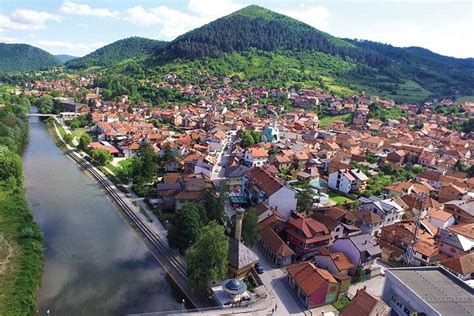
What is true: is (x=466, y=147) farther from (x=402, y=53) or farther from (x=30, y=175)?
(x=402, y=53)

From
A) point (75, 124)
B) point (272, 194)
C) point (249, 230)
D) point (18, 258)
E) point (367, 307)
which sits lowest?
point (18, 258)

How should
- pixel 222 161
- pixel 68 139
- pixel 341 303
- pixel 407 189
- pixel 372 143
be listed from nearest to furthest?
pixel 341 303 < pixel 407 189 < pixel 222 161 < pixel 68 139 < pixel 372 143

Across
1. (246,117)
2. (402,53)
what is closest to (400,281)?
(246,117)

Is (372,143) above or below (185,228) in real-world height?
above

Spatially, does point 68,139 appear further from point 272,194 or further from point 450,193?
point 450,193

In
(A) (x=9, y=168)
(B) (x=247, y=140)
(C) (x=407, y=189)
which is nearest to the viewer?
(A) (x=9, y=168)

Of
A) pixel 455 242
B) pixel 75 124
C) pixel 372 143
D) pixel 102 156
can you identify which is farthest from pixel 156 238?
pixel 75 124

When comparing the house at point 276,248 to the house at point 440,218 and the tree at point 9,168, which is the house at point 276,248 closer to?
the house at point 440,218
